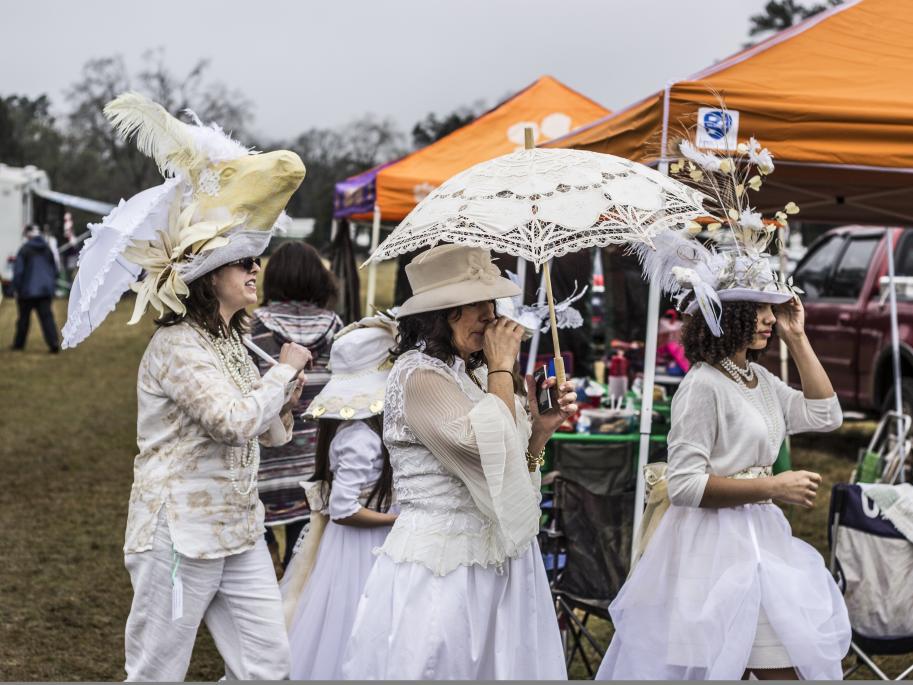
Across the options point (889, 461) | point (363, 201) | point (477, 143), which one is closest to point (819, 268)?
point (477, 143)

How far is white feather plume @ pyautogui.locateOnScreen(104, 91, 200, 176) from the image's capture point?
124 inches

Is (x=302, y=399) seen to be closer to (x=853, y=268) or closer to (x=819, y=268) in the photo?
(x=853, y=268)

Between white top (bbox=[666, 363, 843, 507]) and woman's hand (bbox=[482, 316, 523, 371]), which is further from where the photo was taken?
white top (bbox=[666, 363, 843, 507])

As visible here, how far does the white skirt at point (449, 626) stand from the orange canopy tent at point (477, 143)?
259 inches

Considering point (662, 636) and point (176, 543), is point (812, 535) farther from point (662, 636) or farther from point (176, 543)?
point (176, 543)

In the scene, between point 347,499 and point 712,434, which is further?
point 347,499

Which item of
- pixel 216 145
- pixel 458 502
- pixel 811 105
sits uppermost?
pixel 811 105

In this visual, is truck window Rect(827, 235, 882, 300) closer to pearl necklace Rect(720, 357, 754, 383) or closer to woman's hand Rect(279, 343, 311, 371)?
pearl necklace Rect(720, 357, 754, 383)

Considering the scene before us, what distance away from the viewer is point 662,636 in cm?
348

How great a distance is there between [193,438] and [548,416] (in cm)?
100

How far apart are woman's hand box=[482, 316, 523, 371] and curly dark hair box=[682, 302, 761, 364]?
91 centimetres

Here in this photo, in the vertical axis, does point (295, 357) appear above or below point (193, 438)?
above

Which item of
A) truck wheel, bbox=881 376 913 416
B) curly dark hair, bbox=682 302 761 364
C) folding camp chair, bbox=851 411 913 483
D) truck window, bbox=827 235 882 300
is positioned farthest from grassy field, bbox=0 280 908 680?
curly dark hair, bbox=682 302 761 364

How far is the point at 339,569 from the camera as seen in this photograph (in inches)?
155
